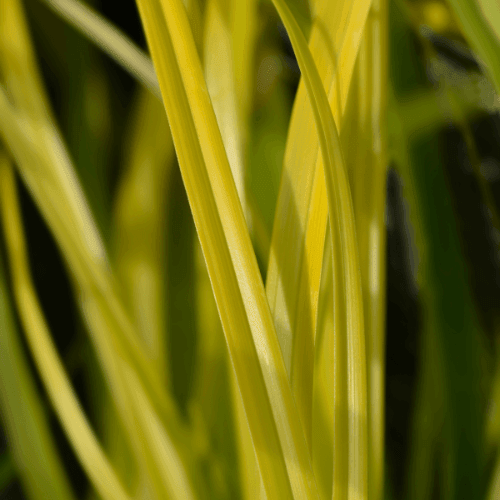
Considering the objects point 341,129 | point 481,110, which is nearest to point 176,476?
point 341,129

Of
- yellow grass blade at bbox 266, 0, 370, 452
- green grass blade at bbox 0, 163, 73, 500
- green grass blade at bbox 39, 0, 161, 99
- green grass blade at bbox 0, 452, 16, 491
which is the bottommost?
green grass blade at bbox 0, 452, 16, 491

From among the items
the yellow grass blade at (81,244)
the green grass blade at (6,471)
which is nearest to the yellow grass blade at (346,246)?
the yellow grass blade at (81,244)

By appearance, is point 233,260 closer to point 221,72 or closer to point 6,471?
point 221,72

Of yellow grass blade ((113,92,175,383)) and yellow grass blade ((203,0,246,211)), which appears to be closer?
yellow grass blade ((203,0,246,211))

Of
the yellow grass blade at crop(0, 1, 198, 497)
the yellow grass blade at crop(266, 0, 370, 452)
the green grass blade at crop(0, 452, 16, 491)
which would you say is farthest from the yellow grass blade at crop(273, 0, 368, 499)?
the green grass blade at crop(0, 452, 16, 491)

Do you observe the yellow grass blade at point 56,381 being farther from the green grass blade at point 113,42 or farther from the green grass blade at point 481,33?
the green grass blade at point 481,33

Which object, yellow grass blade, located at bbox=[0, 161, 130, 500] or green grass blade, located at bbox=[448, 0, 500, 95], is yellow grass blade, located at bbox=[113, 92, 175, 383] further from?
green grass blade, located at bbox=[448, 0, 500, 95]
